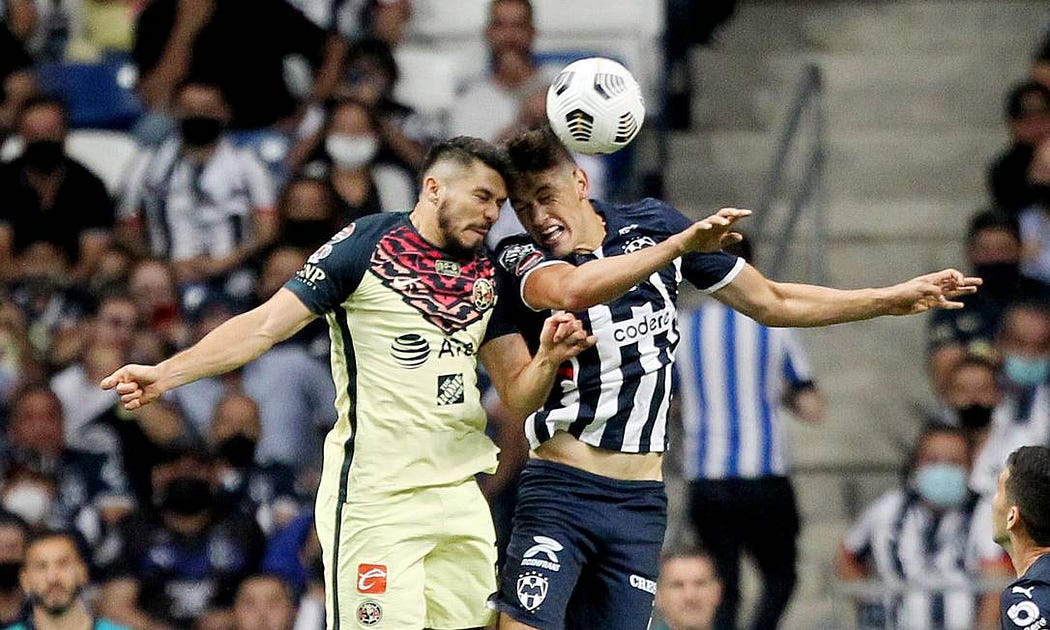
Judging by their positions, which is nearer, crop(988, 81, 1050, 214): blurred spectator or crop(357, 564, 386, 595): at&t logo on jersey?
crop(357, 564, 386, 595): at&t logo on jersey

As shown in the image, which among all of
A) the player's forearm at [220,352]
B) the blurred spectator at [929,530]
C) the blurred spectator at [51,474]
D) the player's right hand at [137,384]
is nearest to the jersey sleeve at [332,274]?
the player's forearm at [220,352]

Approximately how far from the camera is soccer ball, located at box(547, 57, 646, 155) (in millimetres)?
6562

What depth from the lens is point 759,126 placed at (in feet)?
41.6

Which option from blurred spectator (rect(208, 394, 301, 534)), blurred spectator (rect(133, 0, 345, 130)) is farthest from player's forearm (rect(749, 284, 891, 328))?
blurred spectator (rect(133, 0, 345, 130))

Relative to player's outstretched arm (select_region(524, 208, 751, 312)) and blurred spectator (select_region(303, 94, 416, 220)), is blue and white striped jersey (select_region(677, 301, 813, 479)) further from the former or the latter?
player's outstretched arm (select_region(524, 208, 751, 312))

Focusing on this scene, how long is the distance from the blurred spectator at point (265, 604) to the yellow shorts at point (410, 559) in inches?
105

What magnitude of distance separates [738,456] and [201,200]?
136 inches

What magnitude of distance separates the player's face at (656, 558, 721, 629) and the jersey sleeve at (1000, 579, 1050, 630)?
10.6ft

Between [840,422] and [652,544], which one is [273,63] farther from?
[652,544]

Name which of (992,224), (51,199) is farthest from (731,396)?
(51,199)

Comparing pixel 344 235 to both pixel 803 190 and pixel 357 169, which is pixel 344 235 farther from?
pixel 803 190

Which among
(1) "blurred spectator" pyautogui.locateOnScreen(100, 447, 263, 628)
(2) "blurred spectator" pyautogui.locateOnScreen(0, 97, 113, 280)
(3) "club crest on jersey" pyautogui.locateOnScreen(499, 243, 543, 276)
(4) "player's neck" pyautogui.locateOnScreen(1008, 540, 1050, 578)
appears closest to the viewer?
(4) "player's neck" pyautogui.locateOnScreen(1008, 540, 1050, 578)

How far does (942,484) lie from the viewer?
970cm

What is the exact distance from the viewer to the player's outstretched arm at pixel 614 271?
5.79 metres
